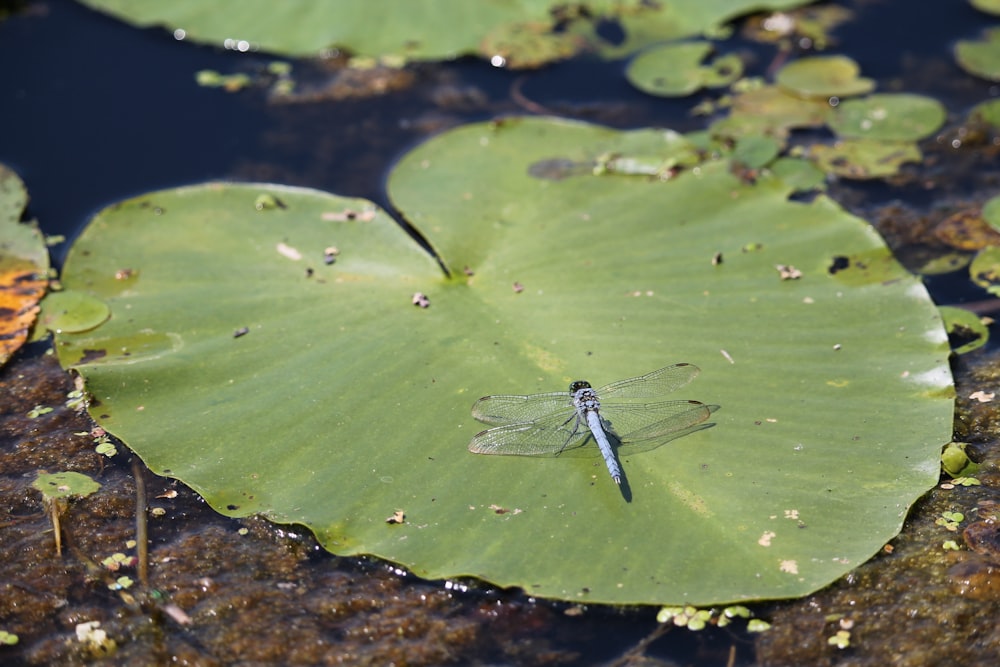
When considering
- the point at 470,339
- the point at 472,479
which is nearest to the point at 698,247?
the point at 470,339

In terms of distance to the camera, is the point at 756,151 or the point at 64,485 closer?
the point at 64,485

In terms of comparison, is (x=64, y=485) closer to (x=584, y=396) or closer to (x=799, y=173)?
(x=584, y=396)

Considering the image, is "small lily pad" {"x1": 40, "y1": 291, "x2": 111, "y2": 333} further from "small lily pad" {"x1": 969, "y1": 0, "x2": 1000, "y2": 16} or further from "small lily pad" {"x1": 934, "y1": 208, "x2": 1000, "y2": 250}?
"small lily pad" {"x1": 969, "y1": 0, "x2": 1000, "y2": 16}

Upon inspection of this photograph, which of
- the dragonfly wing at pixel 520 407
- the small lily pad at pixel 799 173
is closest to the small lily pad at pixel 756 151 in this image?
the small lily pad at pixel 799 173

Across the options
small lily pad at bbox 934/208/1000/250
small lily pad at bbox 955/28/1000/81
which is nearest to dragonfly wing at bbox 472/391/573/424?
small lily pad at bbox 934/208/1000/250

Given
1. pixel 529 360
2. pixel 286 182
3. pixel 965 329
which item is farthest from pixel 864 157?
pixel 286 182

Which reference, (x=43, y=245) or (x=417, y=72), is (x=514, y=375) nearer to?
(x=43, y=245)
